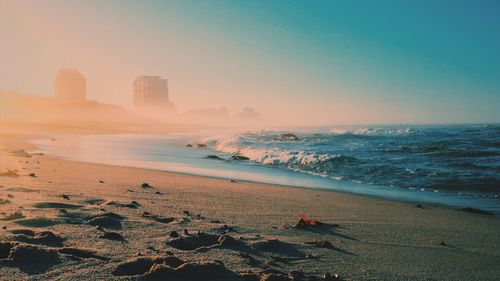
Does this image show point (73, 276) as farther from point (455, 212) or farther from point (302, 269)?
point (455, 212)

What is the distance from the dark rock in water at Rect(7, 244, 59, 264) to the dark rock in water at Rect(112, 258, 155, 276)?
0.56m

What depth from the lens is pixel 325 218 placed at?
603cm

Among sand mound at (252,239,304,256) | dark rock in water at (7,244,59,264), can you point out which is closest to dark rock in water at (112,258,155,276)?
dark rock in water at (7,244,59,264)

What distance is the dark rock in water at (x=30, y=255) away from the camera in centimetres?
326

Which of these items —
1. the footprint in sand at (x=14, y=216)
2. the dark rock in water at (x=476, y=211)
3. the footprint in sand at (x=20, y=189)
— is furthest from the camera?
the dark rock in water at (x=476, y=211)

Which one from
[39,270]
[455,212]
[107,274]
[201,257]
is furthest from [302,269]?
[455,212]

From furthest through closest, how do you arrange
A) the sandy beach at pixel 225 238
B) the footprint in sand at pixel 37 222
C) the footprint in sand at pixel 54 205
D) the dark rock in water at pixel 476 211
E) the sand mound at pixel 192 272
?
the dark rock in water at pixel 476 211 < the footprint in sand at pixel 54 205 < the footprint in sand at pixel 37 222 < the sandy beach at pixel 225 238 < the sand mound at pixel 192 272

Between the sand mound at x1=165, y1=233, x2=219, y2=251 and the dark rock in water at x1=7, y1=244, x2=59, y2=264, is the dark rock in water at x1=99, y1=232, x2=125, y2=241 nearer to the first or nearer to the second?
the sand mound at x1=165, y1=233, x2=219, y2=251

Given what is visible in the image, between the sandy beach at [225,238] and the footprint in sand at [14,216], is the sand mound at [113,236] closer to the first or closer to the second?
the sandy beach at [225,238]

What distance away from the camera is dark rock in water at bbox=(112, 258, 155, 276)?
3.18 metres

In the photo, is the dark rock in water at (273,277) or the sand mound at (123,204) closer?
the dark rock in water at (273,277)

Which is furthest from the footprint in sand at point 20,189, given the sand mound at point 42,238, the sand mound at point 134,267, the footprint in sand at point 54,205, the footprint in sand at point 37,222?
the sand mound at point 134,267

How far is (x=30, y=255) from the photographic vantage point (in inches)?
130

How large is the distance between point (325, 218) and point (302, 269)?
8.45 feet
